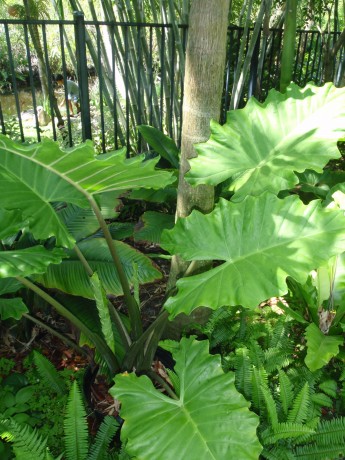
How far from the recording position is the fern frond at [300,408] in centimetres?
185

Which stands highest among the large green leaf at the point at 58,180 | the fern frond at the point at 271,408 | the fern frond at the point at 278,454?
the large green leaf at the point at 58,180

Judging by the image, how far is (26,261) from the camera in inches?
59.9

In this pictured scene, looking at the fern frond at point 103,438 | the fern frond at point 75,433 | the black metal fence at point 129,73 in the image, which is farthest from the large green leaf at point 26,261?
the black metal fence at point 129,73

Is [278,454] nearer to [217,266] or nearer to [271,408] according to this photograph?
[271,408]

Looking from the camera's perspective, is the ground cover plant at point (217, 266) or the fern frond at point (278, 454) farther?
the fern frond at point (278, 454)

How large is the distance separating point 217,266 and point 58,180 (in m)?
0.72

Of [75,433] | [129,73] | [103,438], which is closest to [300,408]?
[103,438]

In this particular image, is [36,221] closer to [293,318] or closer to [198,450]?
[198,450]

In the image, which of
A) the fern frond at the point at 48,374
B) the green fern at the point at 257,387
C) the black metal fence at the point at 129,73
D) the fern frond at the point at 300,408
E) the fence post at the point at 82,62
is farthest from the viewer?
the black metal fence at the point at 129,73

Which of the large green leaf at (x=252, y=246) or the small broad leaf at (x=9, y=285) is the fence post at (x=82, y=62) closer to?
the small broad leaf at (x=9, y=285)

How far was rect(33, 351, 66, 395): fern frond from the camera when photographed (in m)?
2.13

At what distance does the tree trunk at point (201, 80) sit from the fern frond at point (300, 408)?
73 centimetres

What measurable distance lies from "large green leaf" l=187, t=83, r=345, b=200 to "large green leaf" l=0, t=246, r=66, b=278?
2.20 ft

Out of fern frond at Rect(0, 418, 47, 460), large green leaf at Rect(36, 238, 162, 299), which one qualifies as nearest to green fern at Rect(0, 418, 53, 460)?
fern frond at Rect(0, 418, 47, 460)
